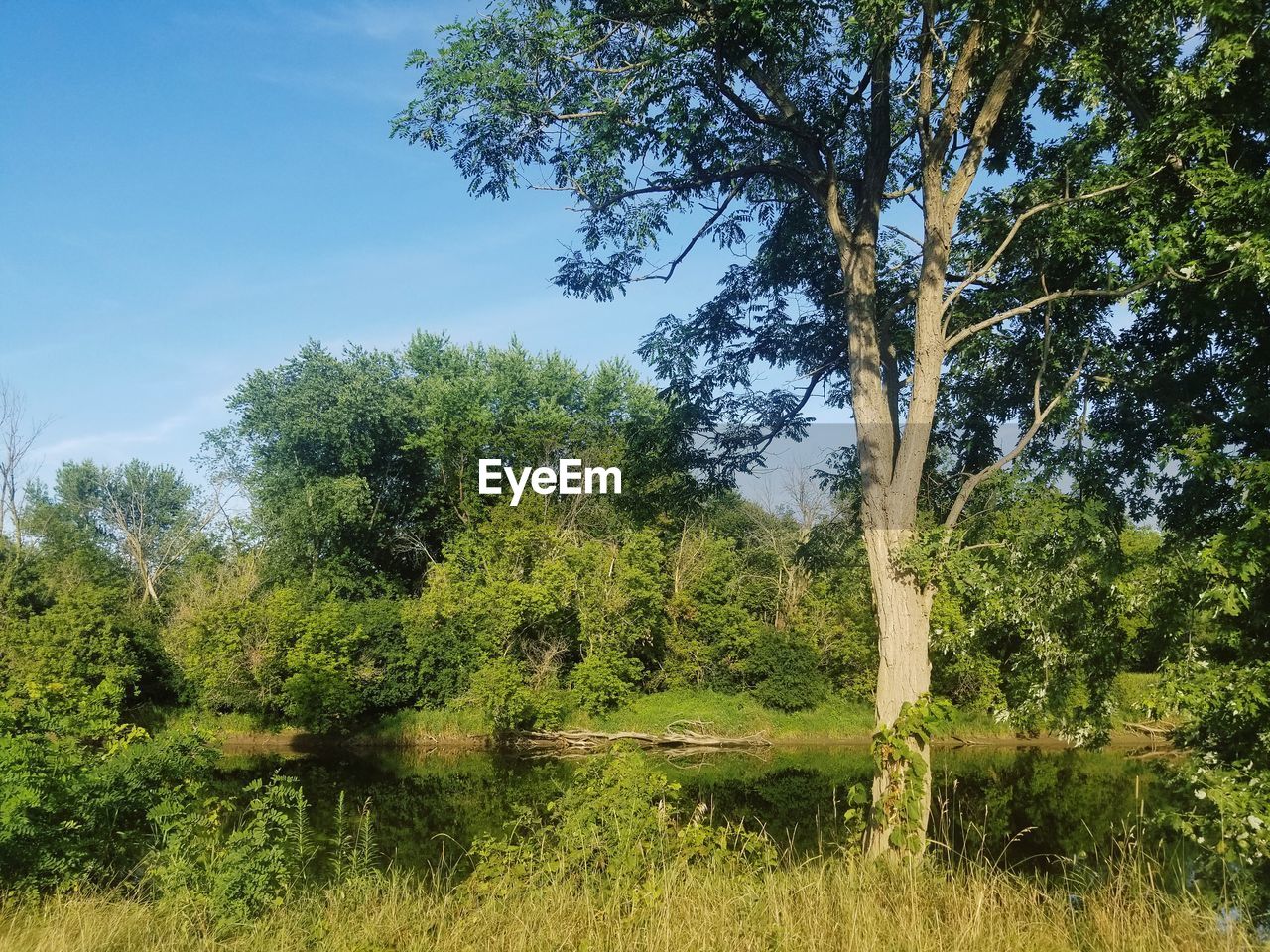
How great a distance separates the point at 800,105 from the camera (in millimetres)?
9188

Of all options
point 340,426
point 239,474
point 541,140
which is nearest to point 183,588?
point 239,474

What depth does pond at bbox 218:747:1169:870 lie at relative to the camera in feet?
46.2

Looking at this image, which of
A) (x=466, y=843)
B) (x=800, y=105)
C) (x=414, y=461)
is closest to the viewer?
(x=800, y=105)

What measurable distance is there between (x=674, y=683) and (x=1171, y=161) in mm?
20862

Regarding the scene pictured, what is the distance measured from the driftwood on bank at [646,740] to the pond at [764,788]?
0.88 m

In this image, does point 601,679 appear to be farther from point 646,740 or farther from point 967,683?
point 967,683

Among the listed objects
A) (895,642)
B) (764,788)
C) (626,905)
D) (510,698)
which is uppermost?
(895,642)

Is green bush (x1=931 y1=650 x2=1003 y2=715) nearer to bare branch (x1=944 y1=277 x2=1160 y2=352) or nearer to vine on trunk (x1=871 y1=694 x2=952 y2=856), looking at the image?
bare branch (x1=944 y1=277 x2=1160 y2=352)

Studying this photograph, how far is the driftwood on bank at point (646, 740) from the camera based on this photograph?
23938mm

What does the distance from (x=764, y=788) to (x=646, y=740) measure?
5931 mm

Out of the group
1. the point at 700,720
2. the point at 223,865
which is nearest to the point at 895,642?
the point at 223,865

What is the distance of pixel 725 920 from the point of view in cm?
367

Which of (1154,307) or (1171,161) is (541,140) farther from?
(1154,307)

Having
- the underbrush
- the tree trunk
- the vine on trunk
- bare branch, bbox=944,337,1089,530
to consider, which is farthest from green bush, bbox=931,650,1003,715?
the underbrush
